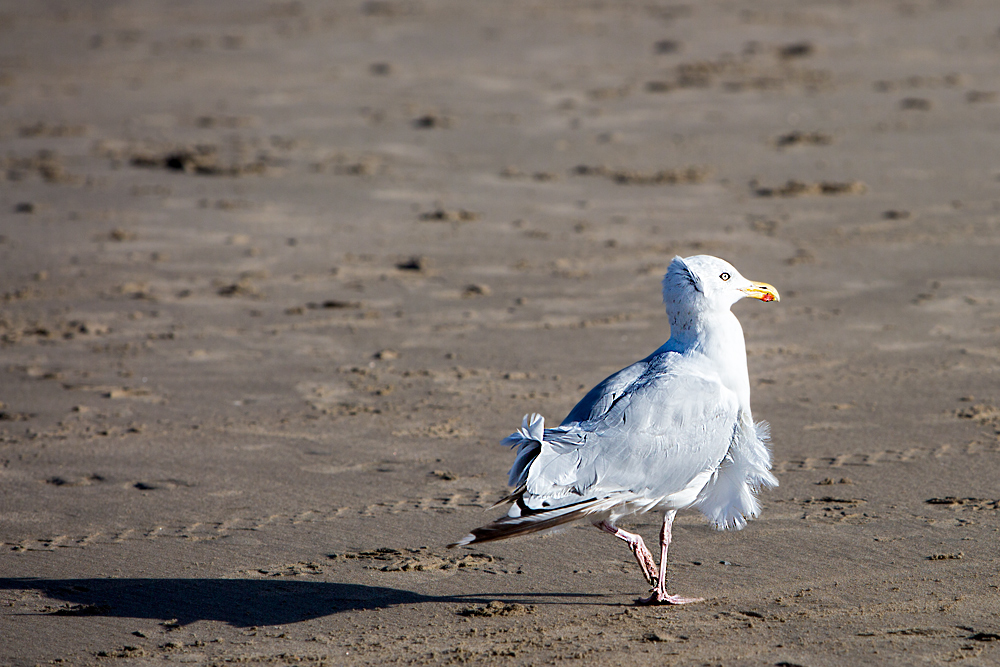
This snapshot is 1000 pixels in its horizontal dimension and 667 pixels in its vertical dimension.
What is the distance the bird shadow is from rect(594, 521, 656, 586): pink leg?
0.26 metres

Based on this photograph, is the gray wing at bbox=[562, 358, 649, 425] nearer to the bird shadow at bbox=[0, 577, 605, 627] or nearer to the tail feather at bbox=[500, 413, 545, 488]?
the tail feather at bbox=[500, 413, 545, 488]

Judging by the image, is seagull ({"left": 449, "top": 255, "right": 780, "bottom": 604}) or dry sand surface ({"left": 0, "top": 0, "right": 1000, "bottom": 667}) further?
dry sand surface ({"left": 0, "top": 0, "right": 1000, "bottom": 667})

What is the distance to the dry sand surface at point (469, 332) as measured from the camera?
4.58 m

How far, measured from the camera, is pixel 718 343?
483 centimetres

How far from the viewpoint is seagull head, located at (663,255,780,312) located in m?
4.88

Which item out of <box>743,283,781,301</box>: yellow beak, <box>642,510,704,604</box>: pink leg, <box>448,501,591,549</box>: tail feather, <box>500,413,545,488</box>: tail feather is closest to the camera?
<box>448,501,591,549</box>: tail feather

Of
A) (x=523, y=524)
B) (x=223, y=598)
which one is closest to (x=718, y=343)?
(x=523, y=524)

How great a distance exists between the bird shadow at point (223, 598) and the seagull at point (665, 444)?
55cm

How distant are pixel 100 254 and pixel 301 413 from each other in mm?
3973

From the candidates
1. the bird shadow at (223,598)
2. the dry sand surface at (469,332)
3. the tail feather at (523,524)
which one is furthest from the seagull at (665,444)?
the bird shadow at (223,598)

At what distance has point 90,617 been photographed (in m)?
4.58

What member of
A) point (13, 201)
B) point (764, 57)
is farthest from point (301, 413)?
point (764, 57)

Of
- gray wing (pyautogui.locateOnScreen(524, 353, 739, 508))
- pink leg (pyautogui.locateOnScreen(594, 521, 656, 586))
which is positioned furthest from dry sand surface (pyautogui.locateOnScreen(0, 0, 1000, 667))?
gray wing (pyautogui.locateOnScreen(524, 353, 739, 508))

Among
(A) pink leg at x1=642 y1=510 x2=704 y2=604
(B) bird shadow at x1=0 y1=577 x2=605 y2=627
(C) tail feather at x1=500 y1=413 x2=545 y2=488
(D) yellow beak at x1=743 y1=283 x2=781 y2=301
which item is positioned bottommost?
(B) bird shadow at x1=0 y1=577 x2=605 y2=627
